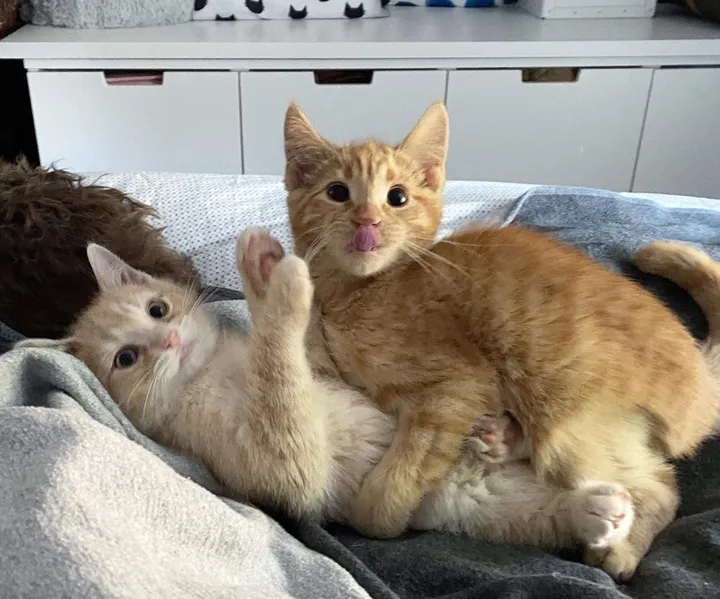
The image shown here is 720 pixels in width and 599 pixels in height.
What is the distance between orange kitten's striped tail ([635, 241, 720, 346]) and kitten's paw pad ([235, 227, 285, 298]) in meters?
0.59

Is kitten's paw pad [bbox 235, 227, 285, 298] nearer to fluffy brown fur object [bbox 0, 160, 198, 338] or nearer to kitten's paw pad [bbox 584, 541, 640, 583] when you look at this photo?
fluffy brown fur object [bbox 0, 160, 198, 338]

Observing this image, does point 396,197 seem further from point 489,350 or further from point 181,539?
point 181,539

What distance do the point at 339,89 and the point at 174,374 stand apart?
1.50 m

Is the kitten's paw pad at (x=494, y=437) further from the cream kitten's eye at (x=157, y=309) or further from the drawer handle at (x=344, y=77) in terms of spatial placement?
the drawer handle at (x=344, y=77)

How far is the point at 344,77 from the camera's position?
221 centimetres

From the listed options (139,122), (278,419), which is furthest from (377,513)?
(139,122)

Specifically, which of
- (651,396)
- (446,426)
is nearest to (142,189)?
(446,426)

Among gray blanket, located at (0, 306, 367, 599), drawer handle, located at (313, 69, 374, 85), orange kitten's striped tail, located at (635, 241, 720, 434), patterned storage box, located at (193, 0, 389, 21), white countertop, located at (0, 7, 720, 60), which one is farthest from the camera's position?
patterned storage box, located at (193, 0, 389, 21)

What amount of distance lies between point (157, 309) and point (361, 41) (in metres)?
1.46

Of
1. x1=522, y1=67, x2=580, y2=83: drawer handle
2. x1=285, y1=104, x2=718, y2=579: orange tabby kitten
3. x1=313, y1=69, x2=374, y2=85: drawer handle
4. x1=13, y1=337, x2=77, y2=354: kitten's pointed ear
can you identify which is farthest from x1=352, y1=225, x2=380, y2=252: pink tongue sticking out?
x1=522, y1=67, x2=580, y2=83: drawer handle

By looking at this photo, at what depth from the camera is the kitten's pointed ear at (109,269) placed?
0.90 m

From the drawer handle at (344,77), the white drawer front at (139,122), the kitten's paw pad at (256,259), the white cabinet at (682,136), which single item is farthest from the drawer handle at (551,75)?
the kitten's paw pad at (256,259)

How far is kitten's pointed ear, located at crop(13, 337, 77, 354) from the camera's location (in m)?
0.82

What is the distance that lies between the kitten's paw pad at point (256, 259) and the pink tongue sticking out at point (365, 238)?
11 cm
